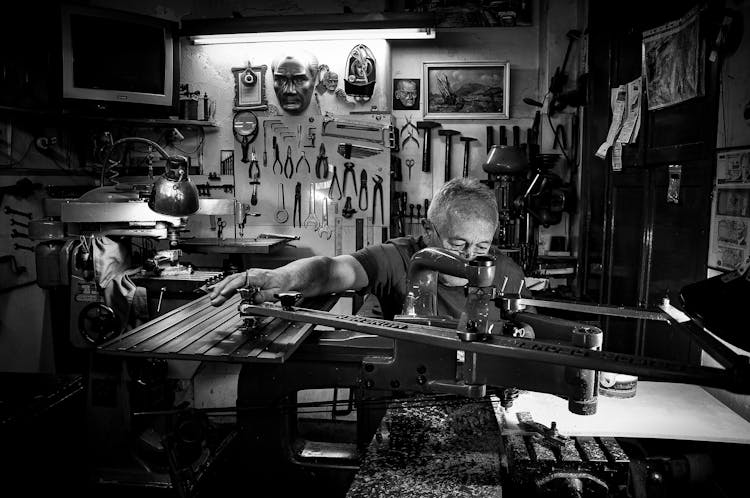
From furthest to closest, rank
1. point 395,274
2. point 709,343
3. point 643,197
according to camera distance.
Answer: point 643,197 < point 395,274 < point 709,343

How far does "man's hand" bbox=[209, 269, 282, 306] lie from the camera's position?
1755 millimetres

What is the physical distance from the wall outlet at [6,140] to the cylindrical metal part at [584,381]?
4652 millimetres

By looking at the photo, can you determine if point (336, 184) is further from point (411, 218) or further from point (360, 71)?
point (360, 71)

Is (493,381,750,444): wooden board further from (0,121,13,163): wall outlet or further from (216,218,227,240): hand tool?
(0,121,13,163): wall outlet

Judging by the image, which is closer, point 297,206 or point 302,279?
point 302,279

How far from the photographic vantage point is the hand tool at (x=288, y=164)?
5.13 m

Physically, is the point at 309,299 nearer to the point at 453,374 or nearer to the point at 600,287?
the point at 453,374

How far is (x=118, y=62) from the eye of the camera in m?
4.77

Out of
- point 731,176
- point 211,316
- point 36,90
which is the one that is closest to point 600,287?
point 731,176

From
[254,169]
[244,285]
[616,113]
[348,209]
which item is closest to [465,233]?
[244,285]

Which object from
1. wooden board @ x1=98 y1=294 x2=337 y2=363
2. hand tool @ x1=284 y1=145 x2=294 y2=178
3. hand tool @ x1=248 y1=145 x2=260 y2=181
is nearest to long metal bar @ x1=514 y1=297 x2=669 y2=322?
wooden board @ x1=98 y1=294 x2=337 y2=363

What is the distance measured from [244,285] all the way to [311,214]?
337cm

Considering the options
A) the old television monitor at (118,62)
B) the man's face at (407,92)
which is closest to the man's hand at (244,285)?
the old television monitor at (118,62)

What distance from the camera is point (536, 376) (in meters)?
1.02
